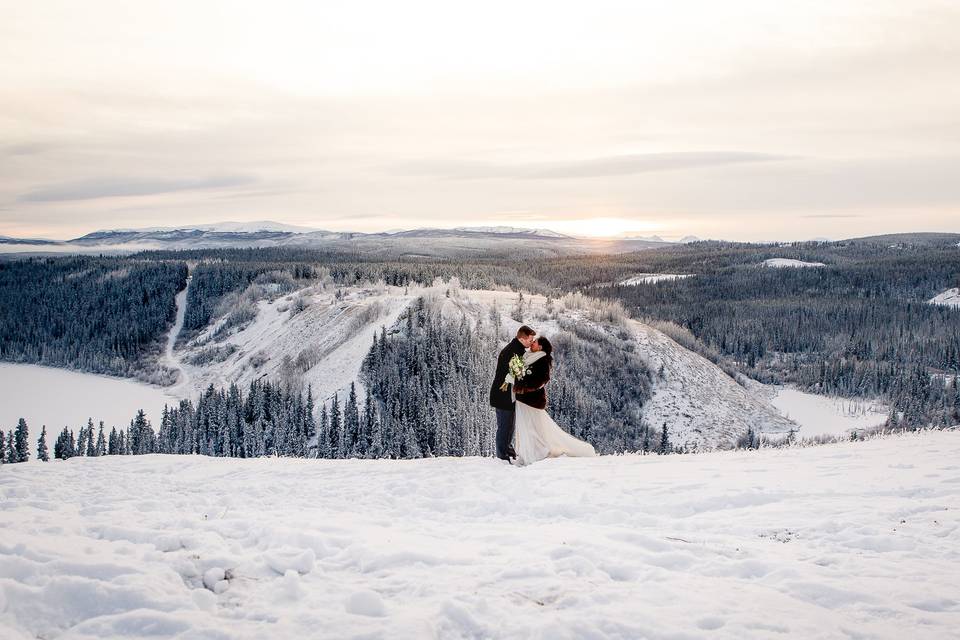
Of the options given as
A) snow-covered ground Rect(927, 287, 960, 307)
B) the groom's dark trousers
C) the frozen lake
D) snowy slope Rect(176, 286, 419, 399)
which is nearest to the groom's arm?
the groom's dark trousers

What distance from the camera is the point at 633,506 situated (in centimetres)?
1171

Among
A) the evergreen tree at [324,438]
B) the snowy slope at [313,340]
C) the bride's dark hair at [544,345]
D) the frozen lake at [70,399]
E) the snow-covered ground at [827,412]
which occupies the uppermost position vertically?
the bride's dark hair at [544,345]

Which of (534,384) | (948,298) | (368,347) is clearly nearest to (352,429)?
(368,347)

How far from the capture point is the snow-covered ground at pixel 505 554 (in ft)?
22.1

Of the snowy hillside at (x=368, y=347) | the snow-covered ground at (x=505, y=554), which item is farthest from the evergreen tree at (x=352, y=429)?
the snow-covered ground at (x=505, y=554)

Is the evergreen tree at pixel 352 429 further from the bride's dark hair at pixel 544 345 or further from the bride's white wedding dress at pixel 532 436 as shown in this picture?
the bride's dark hair at pixel 544 345

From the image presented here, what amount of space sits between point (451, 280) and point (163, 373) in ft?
188

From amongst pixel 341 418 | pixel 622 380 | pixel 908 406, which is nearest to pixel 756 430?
pixel 622 380

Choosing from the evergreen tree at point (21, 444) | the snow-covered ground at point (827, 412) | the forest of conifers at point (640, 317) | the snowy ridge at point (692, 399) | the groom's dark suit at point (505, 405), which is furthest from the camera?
the snow-covered ground at point (827, 412)

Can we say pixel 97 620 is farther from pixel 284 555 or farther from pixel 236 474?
pixel 236 474

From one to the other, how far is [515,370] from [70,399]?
4188 inches

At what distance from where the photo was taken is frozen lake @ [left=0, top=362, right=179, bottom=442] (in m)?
83.6

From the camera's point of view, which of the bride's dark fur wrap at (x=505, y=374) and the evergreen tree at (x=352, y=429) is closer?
the bride's dark fur wrap at (x=505, y=374)

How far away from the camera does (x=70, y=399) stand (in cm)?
9762
